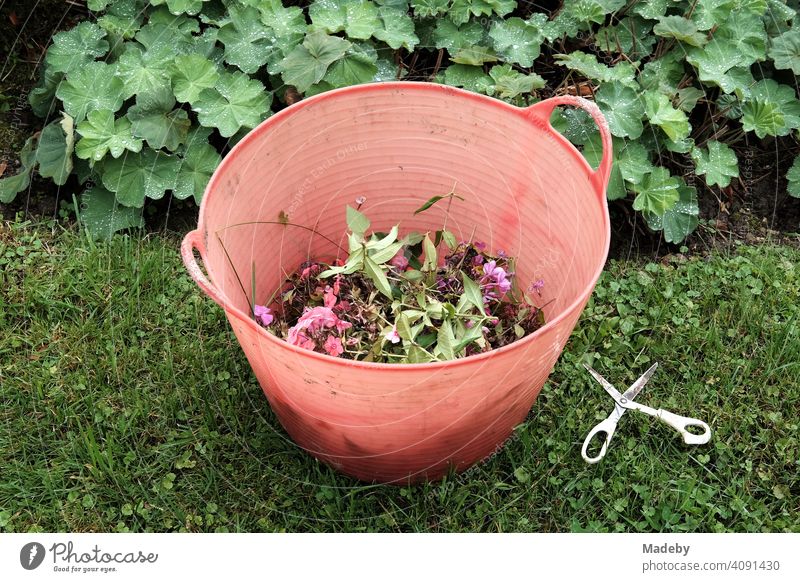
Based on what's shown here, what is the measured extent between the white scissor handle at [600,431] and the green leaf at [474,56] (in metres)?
1.12

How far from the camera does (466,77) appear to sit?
2.46m

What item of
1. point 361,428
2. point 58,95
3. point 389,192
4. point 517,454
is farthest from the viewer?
point 58,95

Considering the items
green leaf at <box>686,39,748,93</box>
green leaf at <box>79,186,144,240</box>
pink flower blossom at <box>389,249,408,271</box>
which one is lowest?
pink flower blossom at <box>389,249,408,271</box>

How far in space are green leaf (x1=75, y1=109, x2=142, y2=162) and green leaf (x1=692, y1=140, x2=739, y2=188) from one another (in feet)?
5.42

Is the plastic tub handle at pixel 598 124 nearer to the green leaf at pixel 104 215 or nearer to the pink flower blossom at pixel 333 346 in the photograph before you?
the pink flower blossom at pixel 333 346

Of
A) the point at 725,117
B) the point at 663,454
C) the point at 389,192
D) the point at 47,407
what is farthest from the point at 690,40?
the point at 47,407

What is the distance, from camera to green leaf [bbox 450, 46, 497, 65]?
2.42 metres

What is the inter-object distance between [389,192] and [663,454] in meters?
0.99

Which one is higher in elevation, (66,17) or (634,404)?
(66,17)

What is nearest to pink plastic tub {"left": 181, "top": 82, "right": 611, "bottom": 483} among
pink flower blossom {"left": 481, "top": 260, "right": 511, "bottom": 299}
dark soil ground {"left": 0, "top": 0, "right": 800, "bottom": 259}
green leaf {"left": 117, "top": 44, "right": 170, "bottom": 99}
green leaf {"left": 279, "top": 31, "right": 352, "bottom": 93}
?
pink flower blossom {"left": 481, "top": 260, "right": 511, "bottom": 299}

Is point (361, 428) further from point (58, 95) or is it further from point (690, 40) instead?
point (690, 40)

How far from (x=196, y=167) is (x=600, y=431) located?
137 cm

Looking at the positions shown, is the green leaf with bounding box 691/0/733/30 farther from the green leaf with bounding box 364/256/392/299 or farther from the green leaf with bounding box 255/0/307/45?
the green leaf with bounding box 364/256/392/299

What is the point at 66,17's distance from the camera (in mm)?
2713
